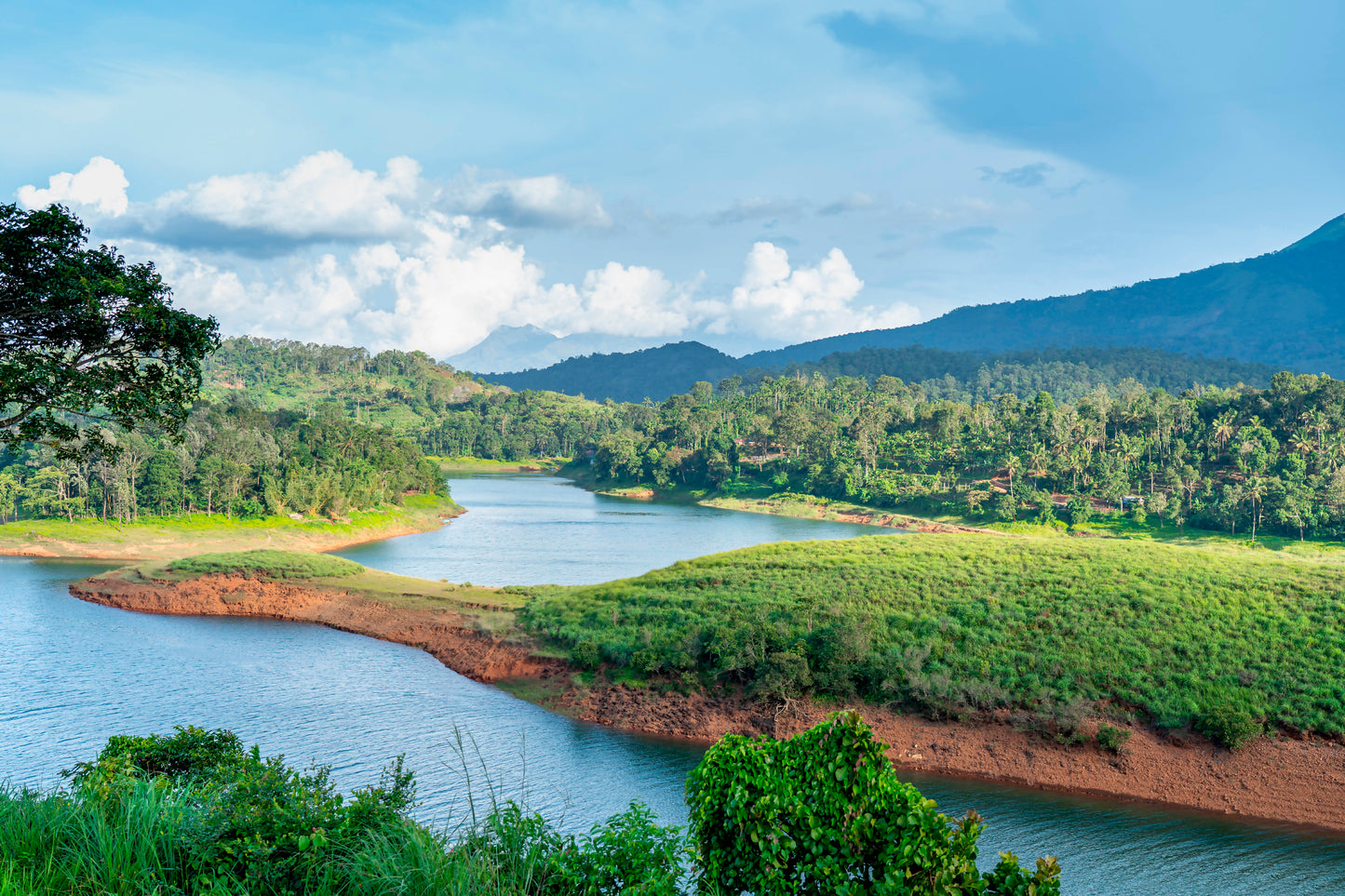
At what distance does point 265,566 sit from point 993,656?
132 ft

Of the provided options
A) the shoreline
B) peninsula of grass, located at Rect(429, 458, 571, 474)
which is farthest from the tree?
peninsula of grass, located at Rect(429, 458, 571, 474)

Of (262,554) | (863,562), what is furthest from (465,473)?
(863,562)

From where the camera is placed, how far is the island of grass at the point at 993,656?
82.8 feet

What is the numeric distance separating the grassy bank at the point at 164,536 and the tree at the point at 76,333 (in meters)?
58.6

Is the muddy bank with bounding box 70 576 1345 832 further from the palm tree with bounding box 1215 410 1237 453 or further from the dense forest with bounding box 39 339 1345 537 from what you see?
the palm tree with bounding box 1215 410 1237 453

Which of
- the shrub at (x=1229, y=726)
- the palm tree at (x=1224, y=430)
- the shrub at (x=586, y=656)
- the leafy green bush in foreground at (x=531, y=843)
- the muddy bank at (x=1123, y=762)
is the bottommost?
the muddy bank at (x=1123, y=762)

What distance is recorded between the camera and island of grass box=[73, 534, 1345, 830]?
82.8 feet

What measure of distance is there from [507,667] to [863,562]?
16665 mm

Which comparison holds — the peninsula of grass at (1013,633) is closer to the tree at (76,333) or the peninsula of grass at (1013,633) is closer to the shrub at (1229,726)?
the shrub at (1229,726)

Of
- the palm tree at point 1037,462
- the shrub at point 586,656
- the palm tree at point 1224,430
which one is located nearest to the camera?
the shrub at point 586,656

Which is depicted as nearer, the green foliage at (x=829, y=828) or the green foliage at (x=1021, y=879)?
the green foliage at (x=1021, y=879)

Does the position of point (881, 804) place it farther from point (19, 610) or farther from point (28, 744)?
point (19, 610)

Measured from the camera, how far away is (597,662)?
33.4 m

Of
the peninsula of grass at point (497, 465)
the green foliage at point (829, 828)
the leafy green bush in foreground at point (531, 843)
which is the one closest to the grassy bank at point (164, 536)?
the leafy green bush in foreground at point (531, 843)
